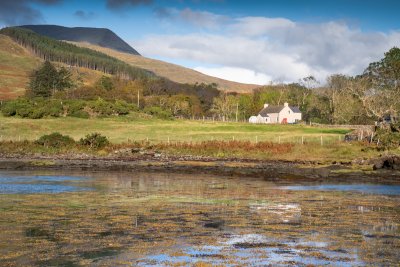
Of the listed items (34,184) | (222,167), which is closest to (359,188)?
(222,167)

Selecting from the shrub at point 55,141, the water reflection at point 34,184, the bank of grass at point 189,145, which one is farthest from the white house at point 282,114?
the water reflection at point 34,184

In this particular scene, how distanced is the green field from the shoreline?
663 inches

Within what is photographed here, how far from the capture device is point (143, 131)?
290ft

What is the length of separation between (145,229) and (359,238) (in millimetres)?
7653

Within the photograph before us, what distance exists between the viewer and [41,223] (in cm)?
2130

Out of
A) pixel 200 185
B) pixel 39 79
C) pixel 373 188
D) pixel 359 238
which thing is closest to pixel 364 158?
pixel 373 188

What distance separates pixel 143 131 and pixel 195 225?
67.4 metres

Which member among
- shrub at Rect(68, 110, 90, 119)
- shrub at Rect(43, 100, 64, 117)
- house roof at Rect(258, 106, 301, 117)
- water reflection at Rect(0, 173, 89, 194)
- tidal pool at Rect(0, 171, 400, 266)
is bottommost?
water reflection at Rect(0, 173, 89, 194)

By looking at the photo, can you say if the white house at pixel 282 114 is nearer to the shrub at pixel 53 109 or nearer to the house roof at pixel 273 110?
→ the house roof at pixel 273 110

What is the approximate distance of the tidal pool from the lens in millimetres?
16172

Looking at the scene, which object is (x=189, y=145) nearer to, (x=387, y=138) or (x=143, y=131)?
(x=387, y=138)

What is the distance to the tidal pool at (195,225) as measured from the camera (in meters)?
16.2

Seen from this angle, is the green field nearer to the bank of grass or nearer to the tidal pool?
the bank of grass

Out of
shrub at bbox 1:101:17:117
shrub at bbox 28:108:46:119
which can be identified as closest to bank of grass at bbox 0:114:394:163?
shrub at bbox 28:108:46:119
